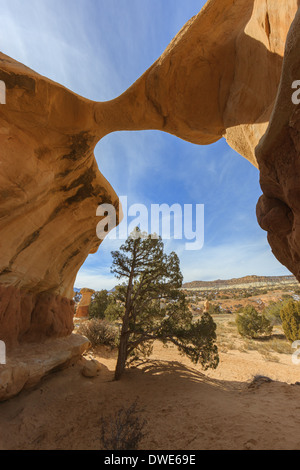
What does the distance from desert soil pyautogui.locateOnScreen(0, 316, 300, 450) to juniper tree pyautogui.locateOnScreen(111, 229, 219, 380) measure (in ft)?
4.25

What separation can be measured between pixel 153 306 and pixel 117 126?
871 cm

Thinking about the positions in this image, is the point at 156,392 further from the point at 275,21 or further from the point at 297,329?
the point at 297,329

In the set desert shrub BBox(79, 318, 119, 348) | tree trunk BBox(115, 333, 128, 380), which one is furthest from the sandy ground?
desert shrub BBox(79, 318, 119, 348)

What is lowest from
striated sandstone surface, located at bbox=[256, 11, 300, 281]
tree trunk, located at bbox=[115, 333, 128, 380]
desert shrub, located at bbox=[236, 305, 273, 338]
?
desert shrub, located at bbox=[236, 305, 273, 338]

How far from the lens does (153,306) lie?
961 cm

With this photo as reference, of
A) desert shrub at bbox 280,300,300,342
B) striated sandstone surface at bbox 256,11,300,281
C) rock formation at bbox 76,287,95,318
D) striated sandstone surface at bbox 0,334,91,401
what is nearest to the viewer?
striated sandstone surface at bbox 256,11,300,281

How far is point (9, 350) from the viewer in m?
6.38

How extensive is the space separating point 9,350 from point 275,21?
1157 cm

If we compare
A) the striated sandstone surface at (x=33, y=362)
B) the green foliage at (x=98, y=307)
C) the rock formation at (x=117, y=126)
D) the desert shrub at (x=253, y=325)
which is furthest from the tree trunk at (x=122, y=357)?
the desert shrub at (x=253, y=325)

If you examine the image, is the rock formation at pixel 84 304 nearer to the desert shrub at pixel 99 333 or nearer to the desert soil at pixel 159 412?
the desert shrub at pixel 99 333

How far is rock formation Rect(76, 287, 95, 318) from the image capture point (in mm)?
25875

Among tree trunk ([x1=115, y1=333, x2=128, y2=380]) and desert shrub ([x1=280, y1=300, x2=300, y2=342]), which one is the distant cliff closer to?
desert shrub ([x1=280, y1=300, x2=300, y2=342])

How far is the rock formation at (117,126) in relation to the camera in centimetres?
374

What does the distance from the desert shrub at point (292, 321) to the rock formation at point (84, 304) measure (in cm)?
2369
